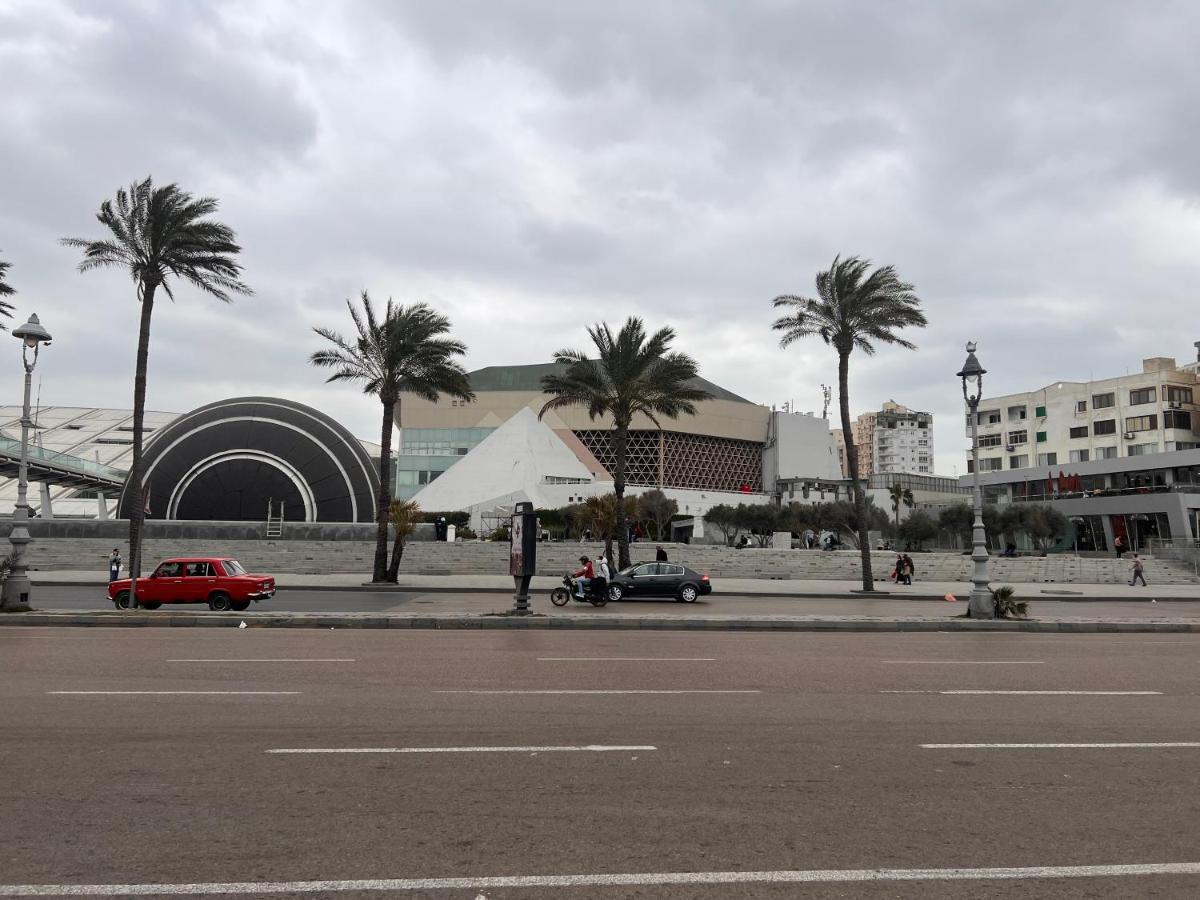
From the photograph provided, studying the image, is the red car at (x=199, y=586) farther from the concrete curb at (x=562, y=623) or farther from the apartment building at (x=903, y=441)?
the apartment building at (x=903, y=441)

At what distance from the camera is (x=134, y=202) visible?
84.0 feet

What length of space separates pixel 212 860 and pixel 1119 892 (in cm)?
399

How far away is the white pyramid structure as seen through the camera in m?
60.5

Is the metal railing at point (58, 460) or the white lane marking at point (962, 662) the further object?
the metal railing at point (58, 460)

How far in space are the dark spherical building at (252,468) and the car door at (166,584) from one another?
107 ft

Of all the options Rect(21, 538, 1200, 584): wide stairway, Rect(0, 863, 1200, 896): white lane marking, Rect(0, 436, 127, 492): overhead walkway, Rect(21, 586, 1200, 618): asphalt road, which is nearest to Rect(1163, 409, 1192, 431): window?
Rect(21, 538, 1200, 584): wide stairway

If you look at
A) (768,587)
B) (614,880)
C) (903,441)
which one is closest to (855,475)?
(768,587)

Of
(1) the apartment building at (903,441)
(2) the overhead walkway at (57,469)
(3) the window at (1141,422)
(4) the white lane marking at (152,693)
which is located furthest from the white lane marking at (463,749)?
(1) the apartment building at (903,441)

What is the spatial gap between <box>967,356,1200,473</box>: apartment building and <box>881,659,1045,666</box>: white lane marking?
65541 millimetres

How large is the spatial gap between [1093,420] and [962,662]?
233 ft

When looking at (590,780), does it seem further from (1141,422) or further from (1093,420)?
(1093,420)

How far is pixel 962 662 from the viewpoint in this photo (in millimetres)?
11586

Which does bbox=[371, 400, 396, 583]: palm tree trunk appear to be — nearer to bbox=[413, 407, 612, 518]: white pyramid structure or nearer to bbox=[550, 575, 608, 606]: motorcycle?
bbox=[550, 575, 608, 606]: motorcycle

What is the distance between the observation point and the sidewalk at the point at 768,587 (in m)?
28.5
